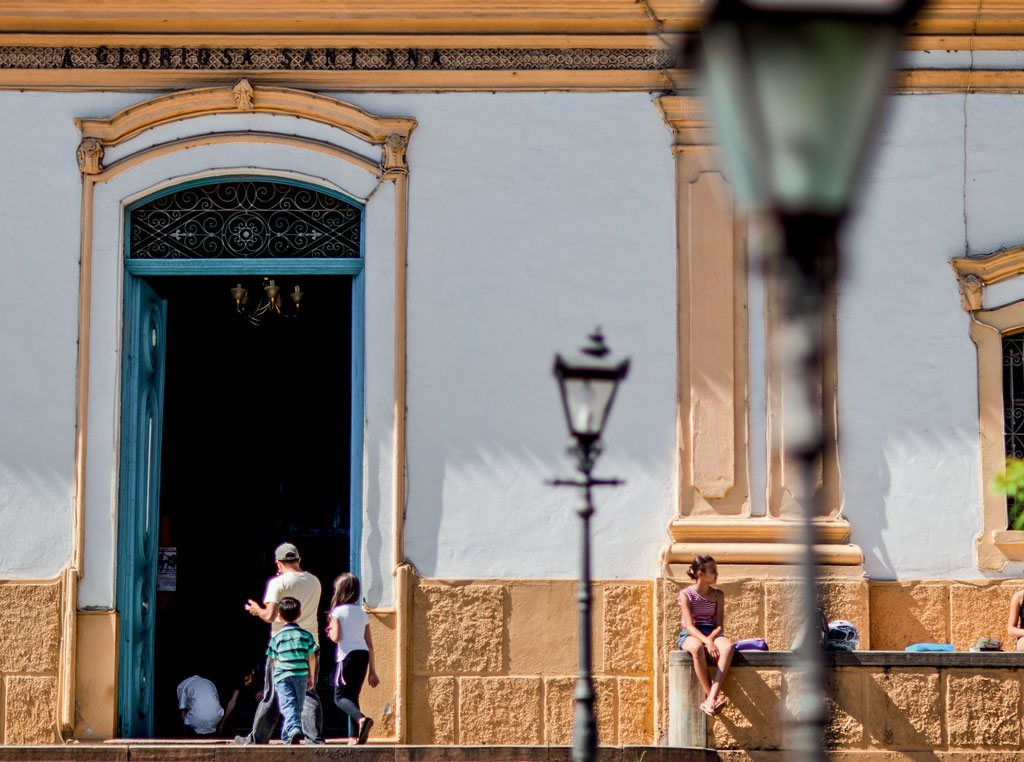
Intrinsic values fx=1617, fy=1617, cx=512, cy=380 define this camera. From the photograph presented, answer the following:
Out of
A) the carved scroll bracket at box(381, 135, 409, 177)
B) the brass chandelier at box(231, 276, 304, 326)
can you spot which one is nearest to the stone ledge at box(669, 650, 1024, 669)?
the carved scroll bracket at box(381, 135, 409, 177)

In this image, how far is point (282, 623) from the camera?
10.4 metres

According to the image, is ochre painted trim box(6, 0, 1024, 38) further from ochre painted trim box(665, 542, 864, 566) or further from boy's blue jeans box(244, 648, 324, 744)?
boy's blue jeans box(244, 648, 324, 744)

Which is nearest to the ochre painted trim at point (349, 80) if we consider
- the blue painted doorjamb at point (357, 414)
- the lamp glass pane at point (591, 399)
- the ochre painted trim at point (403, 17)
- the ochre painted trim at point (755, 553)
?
the ochre painted trim at point (403, 17)

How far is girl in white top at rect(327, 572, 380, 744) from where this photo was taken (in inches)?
410

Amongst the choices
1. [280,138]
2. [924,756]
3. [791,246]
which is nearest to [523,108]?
[280,138]

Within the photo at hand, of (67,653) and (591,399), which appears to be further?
(67,653)

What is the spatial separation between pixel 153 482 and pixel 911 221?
235 inches

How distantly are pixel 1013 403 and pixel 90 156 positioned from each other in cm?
699

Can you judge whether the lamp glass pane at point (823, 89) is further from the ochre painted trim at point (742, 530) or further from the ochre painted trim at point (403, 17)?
the ochre painted trim at point (403, 17)

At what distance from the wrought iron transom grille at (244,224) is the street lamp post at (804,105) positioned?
343 inches

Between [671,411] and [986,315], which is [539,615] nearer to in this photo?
[671,411]

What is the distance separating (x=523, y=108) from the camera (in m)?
12.0

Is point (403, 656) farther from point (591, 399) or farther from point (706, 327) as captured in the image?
point (591, 399)

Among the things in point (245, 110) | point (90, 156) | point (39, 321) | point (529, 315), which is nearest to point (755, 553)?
point (529, 315)
